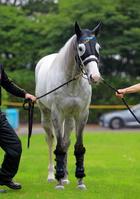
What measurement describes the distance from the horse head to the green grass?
1.93 m

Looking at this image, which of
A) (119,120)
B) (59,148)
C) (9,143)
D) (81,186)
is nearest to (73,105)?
(59,148)

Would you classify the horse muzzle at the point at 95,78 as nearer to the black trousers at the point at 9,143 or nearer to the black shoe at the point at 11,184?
the black trousers at the point at 9,143

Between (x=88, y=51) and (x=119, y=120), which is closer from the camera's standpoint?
(x=88, y=51)

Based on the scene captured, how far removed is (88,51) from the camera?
830 cm

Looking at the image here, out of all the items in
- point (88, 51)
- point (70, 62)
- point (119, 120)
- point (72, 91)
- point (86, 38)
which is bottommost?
point (119, 120)

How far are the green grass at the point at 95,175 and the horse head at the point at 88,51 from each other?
1.93 metres

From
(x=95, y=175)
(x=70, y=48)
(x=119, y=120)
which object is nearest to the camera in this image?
(x=70, y=48)

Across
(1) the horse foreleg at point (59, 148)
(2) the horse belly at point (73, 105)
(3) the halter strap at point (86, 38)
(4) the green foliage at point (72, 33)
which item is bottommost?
(1) the horse foreleg at point (59, 148)

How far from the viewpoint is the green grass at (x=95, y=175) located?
28.5 ft

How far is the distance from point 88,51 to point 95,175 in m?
3.55

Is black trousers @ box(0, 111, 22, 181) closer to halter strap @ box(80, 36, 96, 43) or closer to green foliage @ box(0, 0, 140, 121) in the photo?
halter strap @ box(80, 36, 96, 43)

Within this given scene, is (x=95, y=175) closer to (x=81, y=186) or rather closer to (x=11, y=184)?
(x=81, y=186)

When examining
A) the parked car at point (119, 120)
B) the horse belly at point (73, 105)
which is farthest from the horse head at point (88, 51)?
the parked car at point (119, 120)

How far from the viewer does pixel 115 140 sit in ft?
66.9
